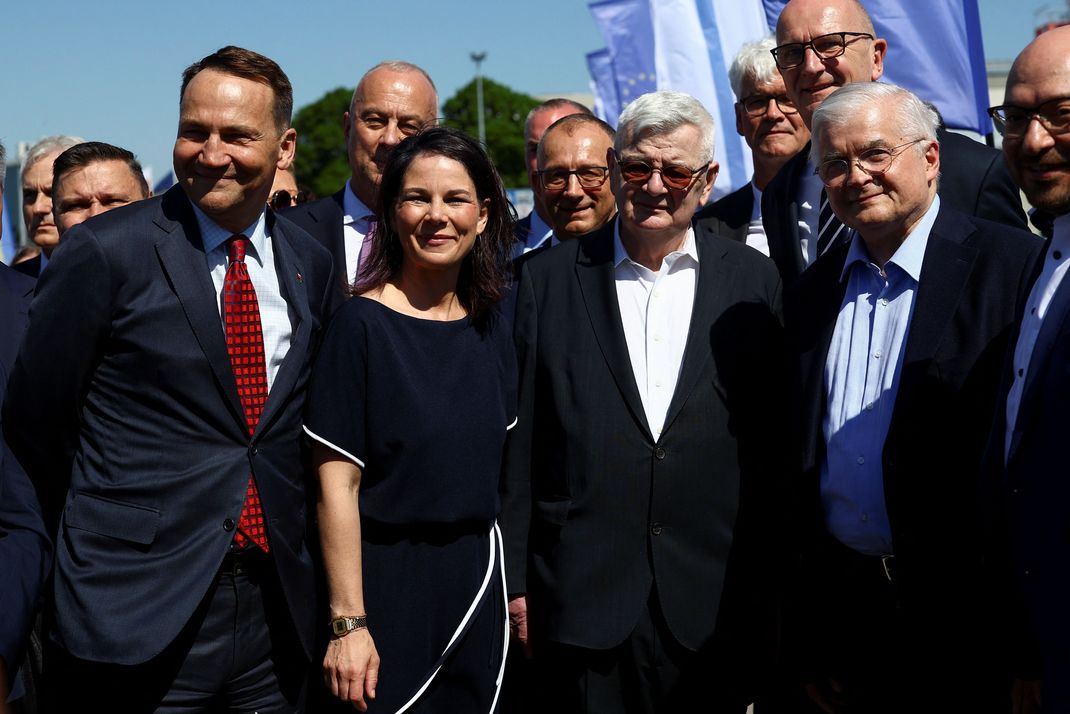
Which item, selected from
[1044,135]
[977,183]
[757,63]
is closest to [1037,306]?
[1044,135]

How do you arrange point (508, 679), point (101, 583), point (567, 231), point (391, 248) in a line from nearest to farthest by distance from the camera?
point (101, 583)
point (391, 248)
point (508, 679)
point (567, 231)

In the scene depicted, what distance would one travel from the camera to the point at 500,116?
66938mm

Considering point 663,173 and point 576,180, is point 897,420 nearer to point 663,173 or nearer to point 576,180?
point 663,173

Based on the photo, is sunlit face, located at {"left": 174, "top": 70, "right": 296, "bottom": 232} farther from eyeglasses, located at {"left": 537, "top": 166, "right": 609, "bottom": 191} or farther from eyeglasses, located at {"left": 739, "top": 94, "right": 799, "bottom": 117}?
eyeglasses, located at {"left": 739, "top": 94, "right": 799, "bottom": 117}

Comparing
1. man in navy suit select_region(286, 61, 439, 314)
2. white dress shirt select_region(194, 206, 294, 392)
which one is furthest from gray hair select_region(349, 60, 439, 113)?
white dress shirt select_region(194, 206, 294, 392)

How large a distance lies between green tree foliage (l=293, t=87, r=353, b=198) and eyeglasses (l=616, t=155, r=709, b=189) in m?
54.6

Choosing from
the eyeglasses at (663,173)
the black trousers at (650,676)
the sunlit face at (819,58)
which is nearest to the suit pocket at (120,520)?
the black trousers at (650,676)

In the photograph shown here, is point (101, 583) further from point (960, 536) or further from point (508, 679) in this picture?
point (960, 536)

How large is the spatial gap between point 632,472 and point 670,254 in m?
0.77

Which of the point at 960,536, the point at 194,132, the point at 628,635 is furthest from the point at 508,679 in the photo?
the point at 194,132

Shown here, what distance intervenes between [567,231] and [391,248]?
1.82m

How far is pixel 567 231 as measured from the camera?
17.7ft

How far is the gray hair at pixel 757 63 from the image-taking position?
213 inches

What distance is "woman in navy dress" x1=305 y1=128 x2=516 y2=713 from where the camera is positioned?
344cm
